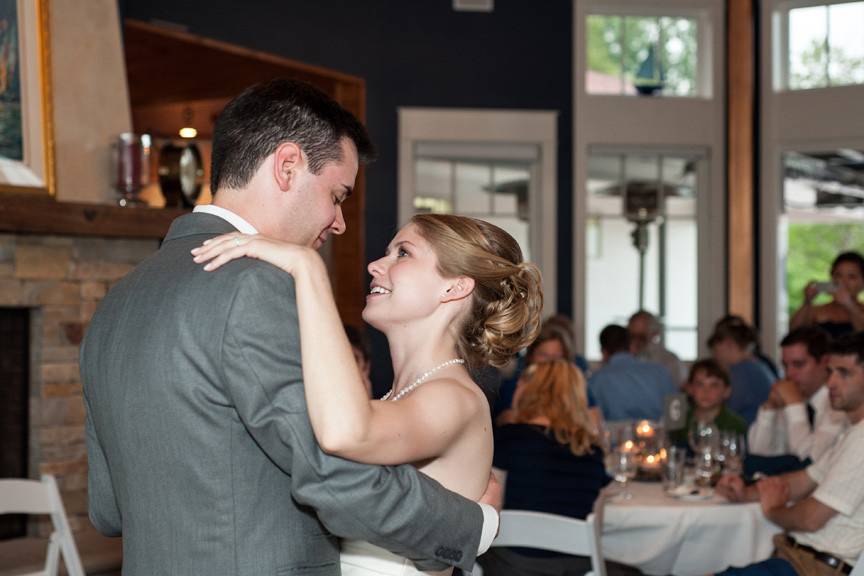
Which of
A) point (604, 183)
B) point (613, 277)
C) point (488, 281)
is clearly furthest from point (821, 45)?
point (488, 281)

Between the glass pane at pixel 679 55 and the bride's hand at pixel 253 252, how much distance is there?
23.9 feet

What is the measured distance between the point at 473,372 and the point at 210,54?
513 cm

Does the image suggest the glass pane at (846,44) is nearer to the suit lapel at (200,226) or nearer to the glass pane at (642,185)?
the glass pane at (642,185)

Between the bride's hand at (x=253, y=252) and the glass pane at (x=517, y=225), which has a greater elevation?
the glass pane at (x=517, y=225)

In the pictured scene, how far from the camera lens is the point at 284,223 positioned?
1.71 metres

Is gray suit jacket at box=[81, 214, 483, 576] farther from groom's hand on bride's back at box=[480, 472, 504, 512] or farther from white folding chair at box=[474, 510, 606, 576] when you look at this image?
white folding chair at box=[474, 510, 606, 576]

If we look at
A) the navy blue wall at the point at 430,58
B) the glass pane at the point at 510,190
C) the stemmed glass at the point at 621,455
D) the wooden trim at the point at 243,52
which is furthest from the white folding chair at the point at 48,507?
the glass pane at the point at 510,190

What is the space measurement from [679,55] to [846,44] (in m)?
1.19

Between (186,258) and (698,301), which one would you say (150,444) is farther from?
(698,301)

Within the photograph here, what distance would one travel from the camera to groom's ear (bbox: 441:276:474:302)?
1.93m

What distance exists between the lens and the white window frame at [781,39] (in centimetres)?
823

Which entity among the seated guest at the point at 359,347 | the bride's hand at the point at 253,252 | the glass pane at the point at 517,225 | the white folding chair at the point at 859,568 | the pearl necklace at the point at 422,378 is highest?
the glass pane at the point at 517,225

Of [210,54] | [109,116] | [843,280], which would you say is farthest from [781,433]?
[210,54]

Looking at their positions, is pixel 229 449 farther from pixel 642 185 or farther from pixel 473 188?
pixel 642 185
